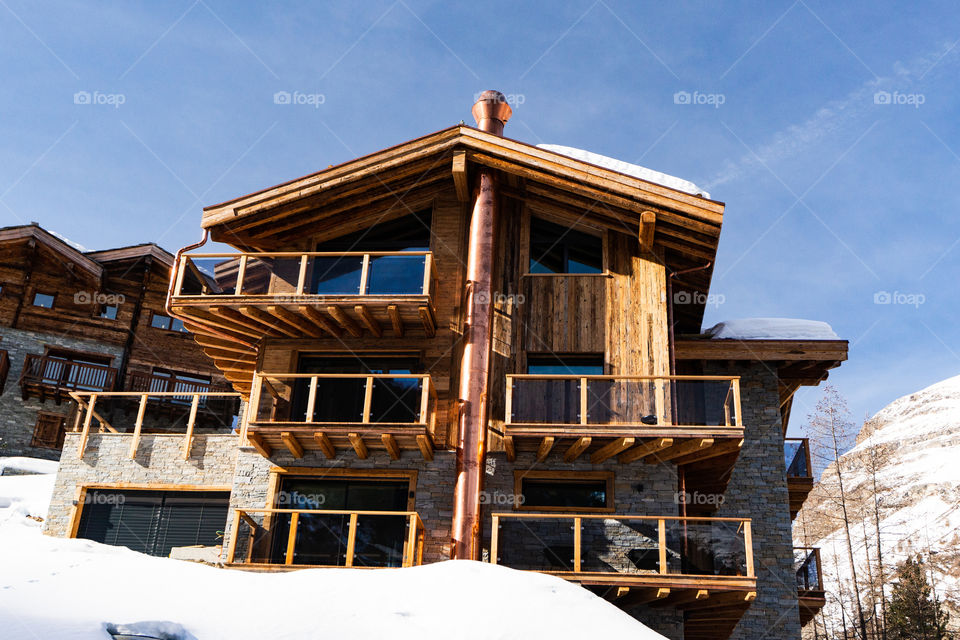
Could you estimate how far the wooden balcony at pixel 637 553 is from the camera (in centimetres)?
1317

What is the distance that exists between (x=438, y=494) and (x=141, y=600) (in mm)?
6969

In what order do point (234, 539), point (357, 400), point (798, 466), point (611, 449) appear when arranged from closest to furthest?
1. point (234, 539)
2. point (611, 449)
3. point (357, 400)
4. point (798, 466)

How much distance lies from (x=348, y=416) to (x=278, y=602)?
21.1 feet

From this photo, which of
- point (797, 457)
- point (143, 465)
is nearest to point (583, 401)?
point (797, 457)

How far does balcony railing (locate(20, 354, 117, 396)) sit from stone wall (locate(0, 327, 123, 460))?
41 centimetres

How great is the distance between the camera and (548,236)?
57.7 feet

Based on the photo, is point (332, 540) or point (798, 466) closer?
point (332, 540)

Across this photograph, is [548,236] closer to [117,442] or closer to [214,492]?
[214,492]

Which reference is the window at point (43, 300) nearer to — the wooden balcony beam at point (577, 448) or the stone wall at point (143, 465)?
the stone wall at point (143, 465)

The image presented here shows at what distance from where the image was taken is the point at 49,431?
100 feet

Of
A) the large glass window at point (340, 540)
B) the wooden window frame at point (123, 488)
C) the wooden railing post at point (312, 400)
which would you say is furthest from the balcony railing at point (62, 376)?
the large glass window at point (340, 540)

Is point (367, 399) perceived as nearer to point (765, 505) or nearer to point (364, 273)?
point (364, 273)

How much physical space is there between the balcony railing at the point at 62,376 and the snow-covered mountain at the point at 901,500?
3253 centimetres

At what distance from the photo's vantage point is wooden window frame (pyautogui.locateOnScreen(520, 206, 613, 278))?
16.8 m
